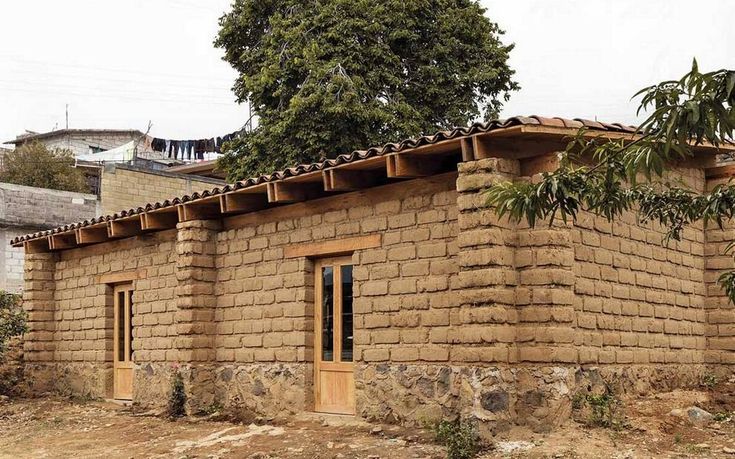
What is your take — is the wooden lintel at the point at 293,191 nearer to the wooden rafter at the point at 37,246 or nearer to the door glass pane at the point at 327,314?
the door glass pane at the point at 327,314

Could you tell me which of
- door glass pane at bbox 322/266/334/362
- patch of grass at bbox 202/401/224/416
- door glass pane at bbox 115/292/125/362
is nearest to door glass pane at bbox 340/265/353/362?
door glass pane at bbox 322/266/334/362

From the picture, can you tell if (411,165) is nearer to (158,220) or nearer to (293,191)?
(293,191)

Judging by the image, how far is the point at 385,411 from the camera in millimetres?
10555

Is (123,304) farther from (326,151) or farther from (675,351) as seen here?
(675,351)

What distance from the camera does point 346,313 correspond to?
11547mm

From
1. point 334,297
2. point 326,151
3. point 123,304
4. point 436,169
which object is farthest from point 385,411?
point 326,151

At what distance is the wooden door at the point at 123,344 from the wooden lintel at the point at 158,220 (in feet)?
5.89

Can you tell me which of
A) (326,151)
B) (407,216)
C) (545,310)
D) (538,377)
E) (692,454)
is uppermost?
(326,151)

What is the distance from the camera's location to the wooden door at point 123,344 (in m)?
15.6

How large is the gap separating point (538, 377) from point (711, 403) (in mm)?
2665

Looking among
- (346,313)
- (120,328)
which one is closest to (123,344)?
(120,328)

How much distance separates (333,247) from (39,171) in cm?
2489

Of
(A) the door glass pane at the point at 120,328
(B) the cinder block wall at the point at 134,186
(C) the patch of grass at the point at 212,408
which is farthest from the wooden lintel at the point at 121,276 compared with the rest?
(B) the cinder block wall at the point at 134,186

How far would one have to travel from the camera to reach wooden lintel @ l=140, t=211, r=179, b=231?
14.0 m
